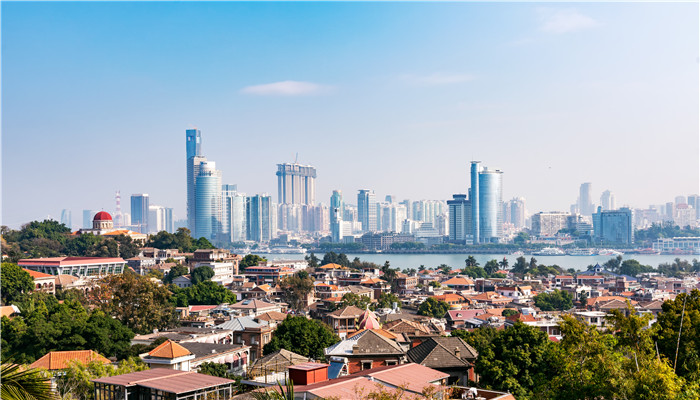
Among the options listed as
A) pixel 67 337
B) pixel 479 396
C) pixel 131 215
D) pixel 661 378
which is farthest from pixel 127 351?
pixel 131 215

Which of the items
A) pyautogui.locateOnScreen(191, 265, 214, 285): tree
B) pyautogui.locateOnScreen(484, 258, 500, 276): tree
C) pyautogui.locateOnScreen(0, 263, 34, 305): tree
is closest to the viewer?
pyautogui.locateOnScreen(0, 263, 34, 305): tree

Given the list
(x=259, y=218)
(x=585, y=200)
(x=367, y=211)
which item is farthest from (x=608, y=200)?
(x=259, y=218)

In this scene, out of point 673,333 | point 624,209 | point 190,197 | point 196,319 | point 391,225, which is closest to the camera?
point 673,333

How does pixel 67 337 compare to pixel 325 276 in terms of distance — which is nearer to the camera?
pixel 67 337

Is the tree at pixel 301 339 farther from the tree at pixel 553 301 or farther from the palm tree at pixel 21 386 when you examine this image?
the tree at pixel 553 301

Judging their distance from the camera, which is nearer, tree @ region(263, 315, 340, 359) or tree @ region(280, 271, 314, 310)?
tree @ region(263, 315, 340, 359)

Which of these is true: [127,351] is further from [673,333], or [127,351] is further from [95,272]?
[95,272]

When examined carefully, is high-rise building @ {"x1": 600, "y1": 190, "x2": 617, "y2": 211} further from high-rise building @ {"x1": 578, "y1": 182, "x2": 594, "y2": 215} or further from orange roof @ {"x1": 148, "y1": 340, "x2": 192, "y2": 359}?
orange roof @ {"x1": 148, "y1": 340, "x2": 192, "y2": 359}

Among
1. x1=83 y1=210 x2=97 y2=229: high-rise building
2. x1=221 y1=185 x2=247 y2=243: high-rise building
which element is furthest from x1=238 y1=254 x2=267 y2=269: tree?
x1=83 y1=210 x2=97 y2=229: high-rise building
